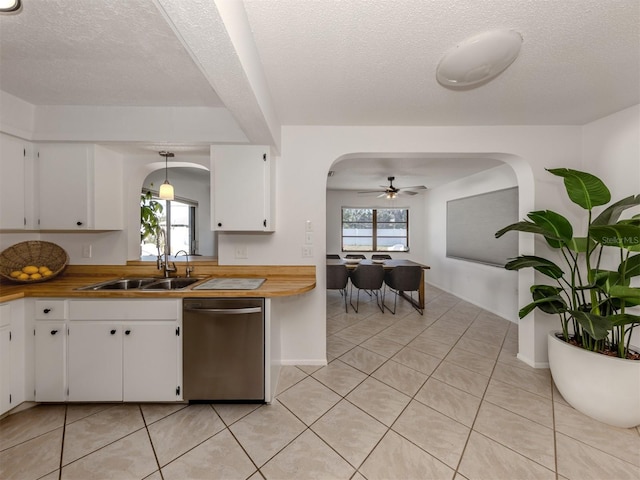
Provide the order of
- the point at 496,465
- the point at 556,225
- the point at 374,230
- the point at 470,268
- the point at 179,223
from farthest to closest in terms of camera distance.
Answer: the point at 374,230, the point at 179,223, the point at 470,268, the point at 556,225, the point at 496,465

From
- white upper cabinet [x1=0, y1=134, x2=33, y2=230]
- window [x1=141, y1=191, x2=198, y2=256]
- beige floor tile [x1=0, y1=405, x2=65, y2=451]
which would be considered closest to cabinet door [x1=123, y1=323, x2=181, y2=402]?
beige floor tile [x1=0, y1=405, x2=65, y2=451]

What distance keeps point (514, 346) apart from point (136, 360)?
3728mm

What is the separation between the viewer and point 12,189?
1919mm

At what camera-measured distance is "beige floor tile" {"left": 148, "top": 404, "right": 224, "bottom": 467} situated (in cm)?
146

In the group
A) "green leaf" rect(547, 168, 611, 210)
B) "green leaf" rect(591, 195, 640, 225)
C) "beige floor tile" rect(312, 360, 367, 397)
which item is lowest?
"beige floor tile" rect(312, 360, 367, 397)

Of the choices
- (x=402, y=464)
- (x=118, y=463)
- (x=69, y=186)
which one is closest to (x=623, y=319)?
(x=402, y=464)

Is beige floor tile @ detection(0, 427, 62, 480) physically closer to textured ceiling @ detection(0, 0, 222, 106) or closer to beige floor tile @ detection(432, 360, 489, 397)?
textured ceiling @ detection(0, 0, 222, 106)

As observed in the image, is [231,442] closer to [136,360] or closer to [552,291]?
[136,360]

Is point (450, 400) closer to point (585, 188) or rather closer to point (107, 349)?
point (585, 188)

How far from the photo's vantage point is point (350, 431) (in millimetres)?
1604

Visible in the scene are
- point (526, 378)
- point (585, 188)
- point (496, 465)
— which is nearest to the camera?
point (496, 465)

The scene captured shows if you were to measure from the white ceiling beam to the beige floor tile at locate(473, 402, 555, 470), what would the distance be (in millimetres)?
2542

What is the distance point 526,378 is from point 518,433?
0.82m

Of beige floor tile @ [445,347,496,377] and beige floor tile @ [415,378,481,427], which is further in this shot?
beige floor tile @ [445,347,496,377]
